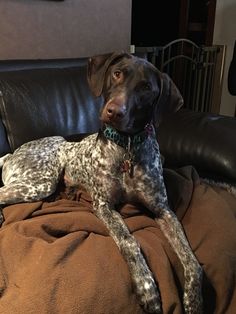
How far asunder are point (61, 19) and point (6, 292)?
2176 millimetres

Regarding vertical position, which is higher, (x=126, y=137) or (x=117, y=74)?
(x=117, y=74)

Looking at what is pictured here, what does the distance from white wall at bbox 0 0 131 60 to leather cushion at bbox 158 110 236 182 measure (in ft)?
3.58

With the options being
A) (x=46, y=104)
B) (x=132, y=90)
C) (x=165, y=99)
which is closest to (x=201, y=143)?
(x=165, y=99)

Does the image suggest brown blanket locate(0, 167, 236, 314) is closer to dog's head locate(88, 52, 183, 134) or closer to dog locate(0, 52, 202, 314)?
dog locate(0, 52, 202, 314)

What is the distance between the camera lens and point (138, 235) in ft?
5.35

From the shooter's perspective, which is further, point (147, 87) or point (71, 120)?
point (71, 120)

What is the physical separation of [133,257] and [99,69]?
837 millimetres

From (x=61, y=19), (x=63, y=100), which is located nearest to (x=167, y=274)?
(x=63, y=100)

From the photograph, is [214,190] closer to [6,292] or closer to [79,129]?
[79,129]

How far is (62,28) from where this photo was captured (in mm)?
2889

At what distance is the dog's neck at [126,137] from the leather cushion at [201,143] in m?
0.50

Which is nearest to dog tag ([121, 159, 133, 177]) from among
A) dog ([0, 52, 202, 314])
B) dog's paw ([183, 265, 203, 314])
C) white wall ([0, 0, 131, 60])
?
dog ([0, 52, 202, 314])

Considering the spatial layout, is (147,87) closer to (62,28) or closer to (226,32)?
(62,28)

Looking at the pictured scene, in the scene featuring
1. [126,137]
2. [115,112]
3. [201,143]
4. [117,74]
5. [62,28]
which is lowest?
[201,143]
